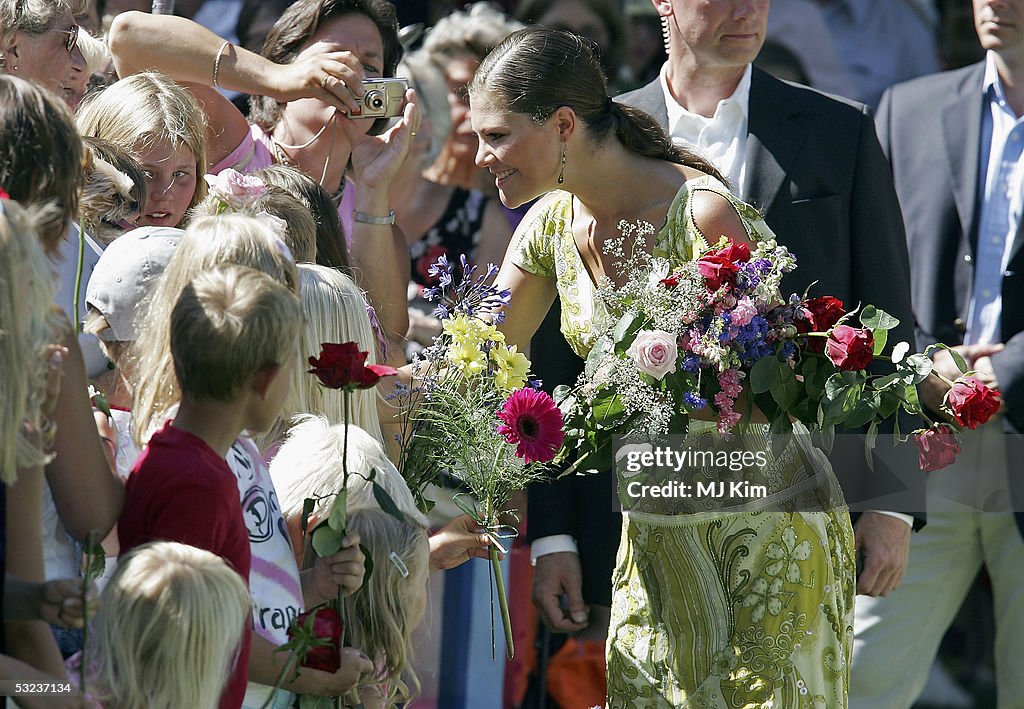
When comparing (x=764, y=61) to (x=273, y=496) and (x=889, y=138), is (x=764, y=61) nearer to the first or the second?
(x=889, y=138)

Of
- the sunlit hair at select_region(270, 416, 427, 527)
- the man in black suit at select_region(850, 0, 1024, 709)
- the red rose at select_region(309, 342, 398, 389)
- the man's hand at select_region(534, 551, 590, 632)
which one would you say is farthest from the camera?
the man in black suit at select_region(850, 0, 1024, 709)

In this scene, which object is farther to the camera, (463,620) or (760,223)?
(463,620)

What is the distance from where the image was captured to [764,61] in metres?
5.45

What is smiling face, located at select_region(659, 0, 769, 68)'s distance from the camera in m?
3.62

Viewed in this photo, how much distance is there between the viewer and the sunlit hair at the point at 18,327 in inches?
67.6

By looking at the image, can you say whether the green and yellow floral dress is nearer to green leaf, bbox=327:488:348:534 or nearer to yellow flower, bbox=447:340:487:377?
yellow flower, bbox=447:340:487:377

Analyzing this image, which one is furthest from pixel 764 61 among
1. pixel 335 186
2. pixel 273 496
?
pixel 273 496

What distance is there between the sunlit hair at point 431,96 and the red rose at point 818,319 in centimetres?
233

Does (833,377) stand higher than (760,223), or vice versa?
(760,223)

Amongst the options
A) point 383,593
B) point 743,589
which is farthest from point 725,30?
point 383,593

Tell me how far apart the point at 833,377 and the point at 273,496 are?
105 cm

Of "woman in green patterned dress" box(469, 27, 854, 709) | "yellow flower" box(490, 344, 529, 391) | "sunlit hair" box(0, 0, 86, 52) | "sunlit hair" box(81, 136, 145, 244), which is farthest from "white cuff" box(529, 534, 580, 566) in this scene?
"sunlit hair" box(0, 0, 86, 52)

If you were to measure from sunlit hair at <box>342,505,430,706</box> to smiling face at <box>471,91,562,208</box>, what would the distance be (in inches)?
35.0

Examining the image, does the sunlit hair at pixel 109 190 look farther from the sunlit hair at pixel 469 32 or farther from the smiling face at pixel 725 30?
the sunlit hair at pixel 469 32
